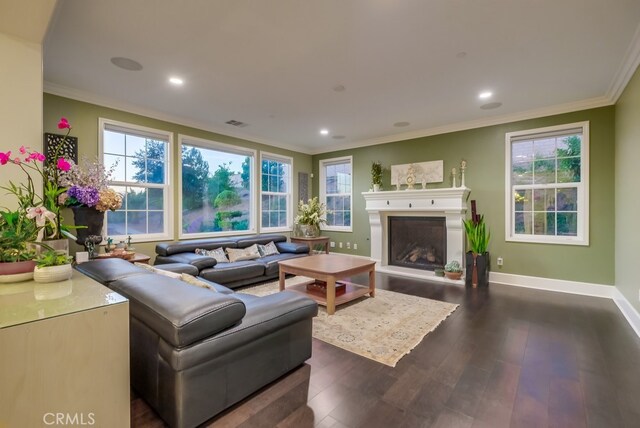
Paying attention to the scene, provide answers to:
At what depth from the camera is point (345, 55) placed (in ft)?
9.58

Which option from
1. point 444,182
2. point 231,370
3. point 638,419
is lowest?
point 638,419

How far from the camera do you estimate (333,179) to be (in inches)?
280

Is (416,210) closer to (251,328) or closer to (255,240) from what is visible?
(255,240)

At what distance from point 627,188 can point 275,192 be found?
5.51m

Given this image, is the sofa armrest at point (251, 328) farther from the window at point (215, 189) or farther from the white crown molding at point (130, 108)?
the white crown molding at point (130, 108)

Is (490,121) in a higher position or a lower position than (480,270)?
higher

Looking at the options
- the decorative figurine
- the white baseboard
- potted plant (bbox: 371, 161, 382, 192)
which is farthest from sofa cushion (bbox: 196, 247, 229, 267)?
the white baseboard

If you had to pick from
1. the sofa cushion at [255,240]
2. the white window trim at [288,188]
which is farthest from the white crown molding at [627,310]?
the white window trim at [288,188]

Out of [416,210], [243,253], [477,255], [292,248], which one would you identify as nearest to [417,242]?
[416,210]

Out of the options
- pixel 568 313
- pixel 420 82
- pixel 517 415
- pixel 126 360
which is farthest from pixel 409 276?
pixel 126 360

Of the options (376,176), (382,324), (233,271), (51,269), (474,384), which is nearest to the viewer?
(51,269)

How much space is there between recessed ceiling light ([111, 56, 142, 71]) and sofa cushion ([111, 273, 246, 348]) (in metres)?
2.46

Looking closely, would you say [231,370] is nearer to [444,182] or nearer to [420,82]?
[420,82]

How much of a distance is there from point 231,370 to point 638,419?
235cm
